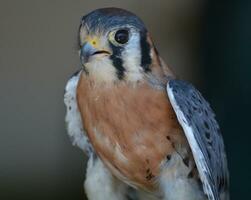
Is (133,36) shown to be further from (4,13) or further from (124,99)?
(4,13)

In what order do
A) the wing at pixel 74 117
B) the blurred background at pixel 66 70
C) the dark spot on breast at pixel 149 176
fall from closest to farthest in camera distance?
the dark spot on breast at pixel 149 176
the wing at pixel 74 117
the blurred background at pixel 66 70

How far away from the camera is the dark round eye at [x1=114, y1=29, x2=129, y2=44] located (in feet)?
7.20

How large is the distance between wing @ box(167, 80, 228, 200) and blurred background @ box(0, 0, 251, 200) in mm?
745

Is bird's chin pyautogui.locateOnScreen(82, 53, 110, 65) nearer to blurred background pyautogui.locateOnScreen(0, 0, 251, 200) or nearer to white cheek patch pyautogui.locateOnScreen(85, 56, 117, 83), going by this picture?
white cheek patch pyautogui.locateOnScreen(85, 56, 117, 83)

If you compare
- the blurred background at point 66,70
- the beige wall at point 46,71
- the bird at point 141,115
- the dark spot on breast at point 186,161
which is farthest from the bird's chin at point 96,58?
the beige wall at point 46,71

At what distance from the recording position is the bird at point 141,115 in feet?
7.27

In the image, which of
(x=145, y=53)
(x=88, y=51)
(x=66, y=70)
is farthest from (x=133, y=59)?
(x=66, y=70)

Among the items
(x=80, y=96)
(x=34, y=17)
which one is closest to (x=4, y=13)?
(x=34, y=17)

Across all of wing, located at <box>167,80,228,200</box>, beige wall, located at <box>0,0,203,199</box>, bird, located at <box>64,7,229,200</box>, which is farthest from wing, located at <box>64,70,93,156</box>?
beige wall, located at <box>0,0,203,199</box>

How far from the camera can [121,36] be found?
2.20m

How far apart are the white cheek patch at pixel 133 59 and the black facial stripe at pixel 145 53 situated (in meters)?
0.01

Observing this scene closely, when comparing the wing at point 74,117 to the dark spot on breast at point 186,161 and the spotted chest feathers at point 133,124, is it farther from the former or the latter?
the dark spot on breast at point 186,161

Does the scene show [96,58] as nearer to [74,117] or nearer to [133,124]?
[133,124]

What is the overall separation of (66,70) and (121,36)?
48.8 inches
